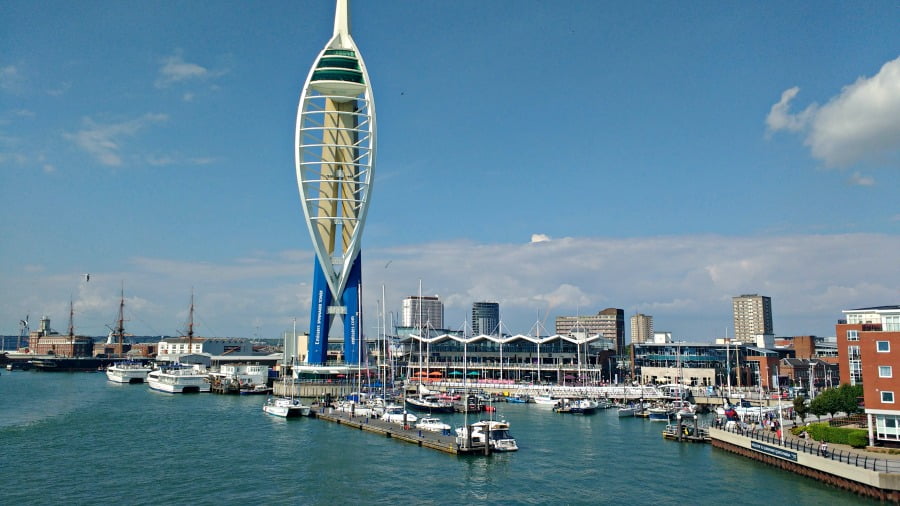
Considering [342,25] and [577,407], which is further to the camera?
[342,25]

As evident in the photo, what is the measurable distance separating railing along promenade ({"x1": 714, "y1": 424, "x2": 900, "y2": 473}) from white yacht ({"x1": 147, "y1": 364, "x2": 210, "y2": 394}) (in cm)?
7909

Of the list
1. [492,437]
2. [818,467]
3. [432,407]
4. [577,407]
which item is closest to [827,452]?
[818,467]

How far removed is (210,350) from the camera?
163375 mm

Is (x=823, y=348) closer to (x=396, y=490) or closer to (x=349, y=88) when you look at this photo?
(x=349, y=88)

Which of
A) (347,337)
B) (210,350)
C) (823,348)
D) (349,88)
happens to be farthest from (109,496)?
(210,350)

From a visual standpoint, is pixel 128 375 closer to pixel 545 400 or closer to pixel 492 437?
pixel 545 400

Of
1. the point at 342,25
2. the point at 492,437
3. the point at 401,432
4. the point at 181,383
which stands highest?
the point at 342,25

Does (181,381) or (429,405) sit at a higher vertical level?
(181,381)

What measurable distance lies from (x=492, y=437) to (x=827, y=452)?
66.3 ft

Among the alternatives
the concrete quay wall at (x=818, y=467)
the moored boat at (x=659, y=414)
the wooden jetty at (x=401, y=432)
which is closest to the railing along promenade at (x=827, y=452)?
the concrete quay wall at (x=818, y=467)

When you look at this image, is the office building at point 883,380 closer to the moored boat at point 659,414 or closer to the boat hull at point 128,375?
the moored boat at point 659,414

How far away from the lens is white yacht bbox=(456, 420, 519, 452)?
47219 millimetres

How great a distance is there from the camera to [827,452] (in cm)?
3797

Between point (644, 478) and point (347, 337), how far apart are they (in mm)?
65752
